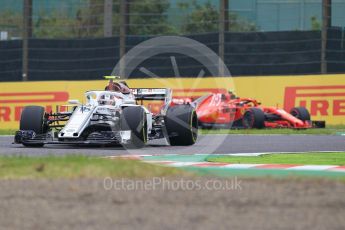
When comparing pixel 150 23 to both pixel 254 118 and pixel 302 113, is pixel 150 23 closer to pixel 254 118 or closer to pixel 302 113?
pixel 254 118

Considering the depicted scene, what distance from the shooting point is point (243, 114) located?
24.7 meters

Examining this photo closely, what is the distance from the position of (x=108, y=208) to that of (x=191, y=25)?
20.3m

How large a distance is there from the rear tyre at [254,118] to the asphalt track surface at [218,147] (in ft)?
11.0

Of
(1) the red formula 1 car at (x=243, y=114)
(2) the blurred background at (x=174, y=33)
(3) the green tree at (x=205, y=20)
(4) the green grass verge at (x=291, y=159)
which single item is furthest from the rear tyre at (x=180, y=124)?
(3) the green tree at (x=205, y=20)

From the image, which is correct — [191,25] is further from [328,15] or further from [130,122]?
[130,122]

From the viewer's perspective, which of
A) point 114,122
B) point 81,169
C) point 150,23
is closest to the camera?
point 81,169

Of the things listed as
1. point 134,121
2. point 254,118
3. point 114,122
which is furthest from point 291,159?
point 254,118

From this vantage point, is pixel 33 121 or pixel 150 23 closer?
pixel 33 121

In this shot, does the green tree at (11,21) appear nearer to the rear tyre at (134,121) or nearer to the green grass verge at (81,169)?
the rear tyre at (134,121)

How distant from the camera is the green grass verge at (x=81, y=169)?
31.9 feet

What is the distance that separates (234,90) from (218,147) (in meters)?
8.46

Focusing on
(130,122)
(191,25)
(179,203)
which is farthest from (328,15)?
(179,203)

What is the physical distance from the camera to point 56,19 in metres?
29.2

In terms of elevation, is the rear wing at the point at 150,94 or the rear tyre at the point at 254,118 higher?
the rear wing at the point at 150,94
